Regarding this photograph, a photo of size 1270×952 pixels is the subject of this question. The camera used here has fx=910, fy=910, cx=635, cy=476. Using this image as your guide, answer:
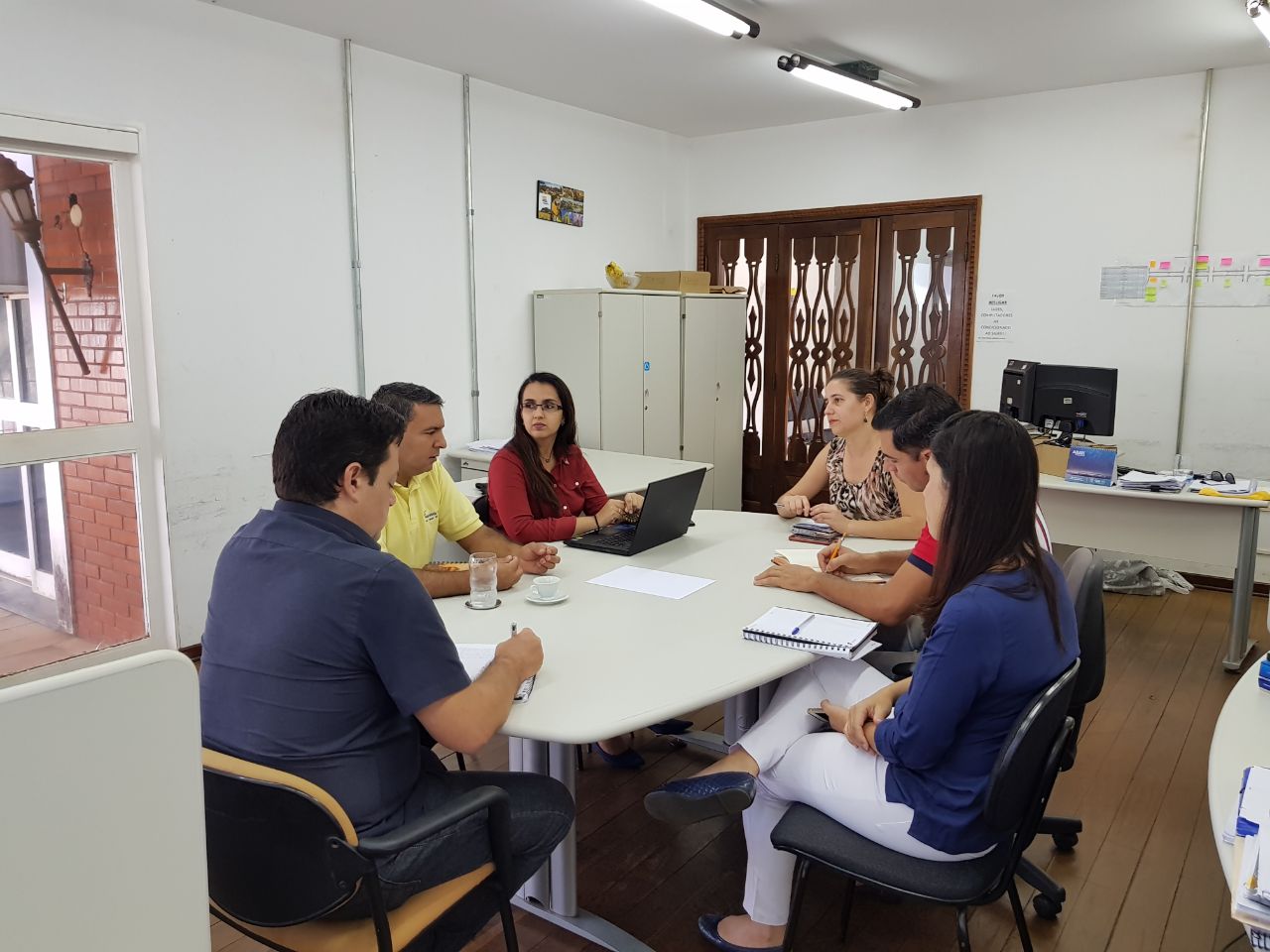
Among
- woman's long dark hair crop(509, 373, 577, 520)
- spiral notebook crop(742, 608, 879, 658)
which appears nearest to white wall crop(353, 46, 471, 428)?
woman's long dark hair crop(509, 373, 577, 520)

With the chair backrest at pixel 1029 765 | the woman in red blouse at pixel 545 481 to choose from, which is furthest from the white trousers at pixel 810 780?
the woman in red blouse at pixel 545 481

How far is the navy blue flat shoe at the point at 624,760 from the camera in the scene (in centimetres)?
302

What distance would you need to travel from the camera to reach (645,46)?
450 cm

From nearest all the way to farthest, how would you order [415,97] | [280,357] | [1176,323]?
[280,357] < [415,97] < [1176,323]

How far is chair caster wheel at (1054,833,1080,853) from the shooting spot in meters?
2.55

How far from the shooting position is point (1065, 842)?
257 centimetres

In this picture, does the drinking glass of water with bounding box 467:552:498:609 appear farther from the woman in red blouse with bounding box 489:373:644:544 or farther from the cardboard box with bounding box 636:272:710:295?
the cardboard box with bounding box 636:272:710:295

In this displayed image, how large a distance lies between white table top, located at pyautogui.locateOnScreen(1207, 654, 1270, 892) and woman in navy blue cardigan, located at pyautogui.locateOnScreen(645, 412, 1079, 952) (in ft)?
0.89

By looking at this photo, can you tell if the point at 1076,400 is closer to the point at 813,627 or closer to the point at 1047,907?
the point at 1047,907

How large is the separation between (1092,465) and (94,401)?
14.5 feet

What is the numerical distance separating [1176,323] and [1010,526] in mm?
4285

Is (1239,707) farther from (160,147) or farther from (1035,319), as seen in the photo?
(1035,319)

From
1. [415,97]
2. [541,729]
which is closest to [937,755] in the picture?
[541,729]

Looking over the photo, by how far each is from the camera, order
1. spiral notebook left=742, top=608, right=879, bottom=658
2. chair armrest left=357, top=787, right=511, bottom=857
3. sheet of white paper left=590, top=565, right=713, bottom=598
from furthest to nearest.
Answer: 1. sheet of white paper left=590, top=565, right=713, bottom=598
2. spiral notebook left=742, top=608, right=879, bottom=658
3. chair armrest left=357, top=787, right=511, bottom=857
